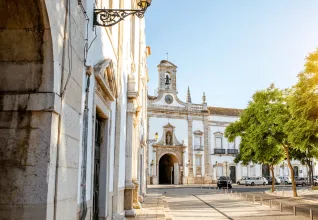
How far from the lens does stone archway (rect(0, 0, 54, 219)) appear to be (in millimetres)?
3695

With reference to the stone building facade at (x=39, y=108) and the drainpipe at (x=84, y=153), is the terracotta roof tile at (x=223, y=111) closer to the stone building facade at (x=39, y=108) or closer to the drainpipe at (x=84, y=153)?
the drainpipe at (x=84, y=153)

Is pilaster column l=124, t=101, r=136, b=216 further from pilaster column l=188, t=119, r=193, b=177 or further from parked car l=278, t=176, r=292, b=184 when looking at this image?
parked car l=278, t=176, r=292, b=184

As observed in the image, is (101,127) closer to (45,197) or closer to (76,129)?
(76,129)

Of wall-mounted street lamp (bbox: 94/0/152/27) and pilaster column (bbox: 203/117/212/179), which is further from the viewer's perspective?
pilaster column (bbox: 203/117/212/179)

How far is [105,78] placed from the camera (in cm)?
750

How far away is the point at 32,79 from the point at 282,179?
178 feet

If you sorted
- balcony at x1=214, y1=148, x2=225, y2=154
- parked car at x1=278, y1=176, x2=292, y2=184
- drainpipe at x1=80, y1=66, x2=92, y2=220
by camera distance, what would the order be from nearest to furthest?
drainpipe at x1=80, y1=66, x2=92, y2=220 → balcony at x1=214, y1=148, x2=225, y2=154 → parked car at x1=278, y1=176, x2=292, y2=184

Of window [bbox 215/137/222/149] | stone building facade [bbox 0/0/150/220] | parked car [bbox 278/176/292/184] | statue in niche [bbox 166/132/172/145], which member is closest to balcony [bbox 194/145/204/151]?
window [bbox 215/137/222/149]

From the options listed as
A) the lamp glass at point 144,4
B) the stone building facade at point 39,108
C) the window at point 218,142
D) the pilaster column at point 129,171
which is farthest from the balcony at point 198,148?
the stone building facade at point 39,108

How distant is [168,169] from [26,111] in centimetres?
4930

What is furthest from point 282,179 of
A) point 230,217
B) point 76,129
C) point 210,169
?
point 76,129

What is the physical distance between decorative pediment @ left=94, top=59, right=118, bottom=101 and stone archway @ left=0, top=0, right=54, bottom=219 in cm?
240

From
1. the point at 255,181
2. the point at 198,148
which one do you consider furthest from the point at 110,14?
the point at 255,181

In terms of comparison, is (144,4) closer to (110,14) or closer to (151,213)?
(110,14)
